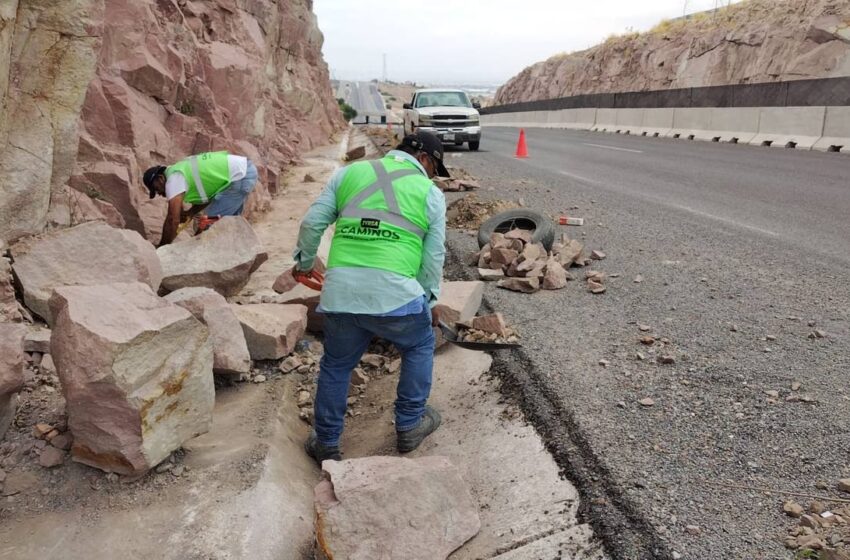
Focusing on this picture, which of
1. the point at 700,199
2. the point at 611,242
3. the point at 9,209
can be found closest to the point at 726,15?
the point at 700,199

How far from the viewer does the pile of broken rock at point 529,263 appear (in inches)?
234

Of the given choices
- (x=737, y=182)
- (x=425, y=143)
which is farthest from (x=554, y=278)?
(x=737, y=182)

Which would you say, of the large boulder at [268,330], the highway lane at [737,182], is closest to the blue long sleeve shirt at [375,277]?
the large boulder at [268,330]

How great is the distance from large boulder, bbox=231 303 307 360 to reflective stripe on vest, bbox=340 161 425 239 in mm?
1516

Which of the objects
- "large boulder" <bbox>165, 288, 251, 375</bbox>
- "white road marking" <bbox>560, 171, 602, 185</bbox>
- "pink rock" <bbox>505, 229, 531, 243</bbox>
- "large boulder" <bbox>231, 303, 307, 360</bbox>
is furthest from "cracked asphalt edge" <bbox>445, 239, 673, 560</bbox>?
"white road marking" <bbox>560, 171, 602, 185</bbox>

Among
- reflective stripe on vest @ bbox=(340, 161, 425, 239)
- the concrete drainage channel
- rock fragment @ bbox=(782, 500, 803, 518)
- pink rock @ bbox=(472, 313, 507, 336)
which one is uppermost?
reflective stripe on vest @ bbox=(340, 161, 425, 239)

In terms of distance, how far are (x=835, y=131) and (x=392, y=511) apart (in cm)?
1600

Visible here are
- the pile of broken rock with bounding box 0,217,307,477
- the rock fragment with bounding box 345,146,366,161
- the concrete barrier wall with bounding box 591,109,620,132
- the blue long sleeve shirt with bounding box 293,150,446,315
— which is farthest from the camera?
the concrete barrier wall with bounding box 591,109,620,132

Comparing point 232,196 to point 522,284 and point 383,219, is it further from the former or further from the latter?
point 383,219

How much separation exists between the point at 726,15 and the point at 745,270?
98.4 ft

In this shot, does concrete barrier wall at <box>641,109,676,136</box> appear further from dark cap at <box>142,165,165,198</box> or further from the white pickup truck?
dark cap at <box>142,165,165,198</box>

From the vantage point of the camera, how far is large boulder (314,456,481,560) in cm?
295

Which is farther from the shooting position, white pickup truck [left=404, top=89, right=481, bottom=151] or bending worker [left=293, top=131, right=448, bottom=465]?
white pickup truck [left=404, top=89, right=481, bottom=151]

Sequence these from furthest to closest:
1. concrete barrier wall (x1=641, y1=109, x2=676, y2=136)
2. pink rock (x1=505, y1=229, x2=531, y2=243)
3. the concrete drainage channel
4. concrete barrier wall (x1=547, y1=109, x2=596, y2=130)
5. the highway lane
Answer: concrete barrier wall (x1=547, y1=109, x2=596, y2=130) < concrete barrier wall (x1=641, y1=109, x2=676, y2=136) < the highway lane < pink rock (x1=505, y1=229, x2=531, y2=243) < the concrete drainage channel
